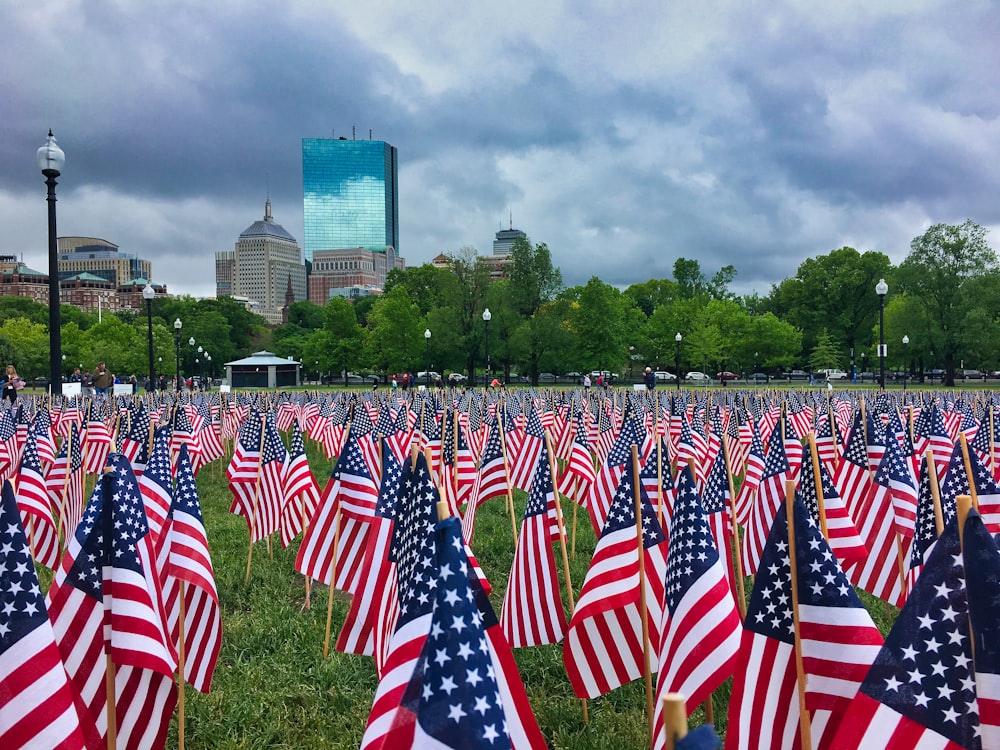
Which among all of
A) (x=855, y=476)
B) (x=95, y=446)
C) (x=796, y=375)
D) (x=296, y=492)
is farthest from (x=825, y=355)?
(x=296, y=492)

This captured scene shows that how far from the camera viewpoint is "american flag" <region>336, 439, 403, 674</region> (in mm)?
4879

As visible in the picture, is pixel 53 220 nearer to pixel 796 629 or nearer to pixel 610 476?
pixel 610 476

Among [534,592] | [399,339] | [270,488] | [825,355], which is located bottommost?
[534,592]

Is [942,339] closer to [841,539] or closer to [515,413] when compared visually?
[515,413]

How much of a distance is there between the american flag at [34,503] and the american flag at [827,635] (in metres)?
7.66

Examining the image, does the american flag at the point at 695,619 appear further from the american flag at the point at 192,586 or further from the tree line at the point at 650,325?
the tree line at the point at 650,325

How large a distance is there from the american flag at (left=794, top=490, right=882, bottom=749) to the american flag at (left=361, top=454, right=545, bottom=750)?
1207 millimetres

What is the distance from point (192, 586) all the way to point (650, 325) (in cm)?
6788

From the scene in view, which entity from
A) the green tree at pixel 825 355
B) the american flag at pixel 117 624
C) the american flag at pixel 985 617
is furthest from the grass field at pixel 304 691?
the green tree at pixel 825 355

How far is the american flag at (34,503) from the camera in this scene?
316 inches

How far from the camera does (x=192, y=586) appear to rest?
18.1 ft

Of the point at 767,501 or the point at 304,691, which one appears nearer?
the point at 304,691

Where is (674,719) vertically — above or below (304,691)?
above

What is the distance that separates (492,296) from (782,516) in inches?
2322
